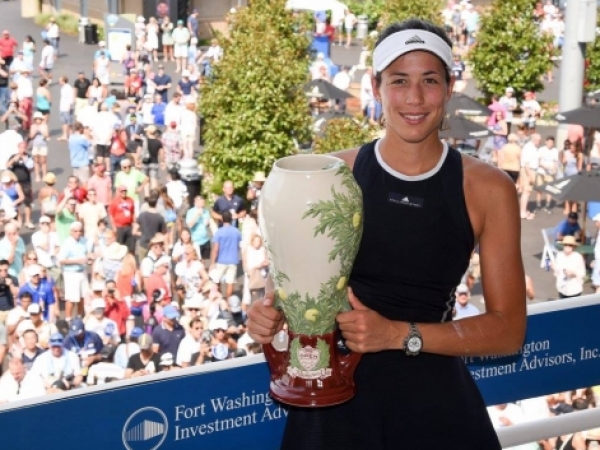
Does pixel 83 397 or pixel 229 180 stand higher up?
pixel 83 397

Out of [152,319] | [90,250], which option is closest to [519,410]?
[152,319]

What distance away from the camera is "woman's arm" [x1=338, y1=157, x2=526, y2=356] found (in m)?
2.37

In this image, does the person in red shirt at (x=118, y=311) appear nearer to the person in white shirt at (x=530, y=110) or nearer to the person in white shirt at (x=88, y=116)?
the person in white shirt at (x=88, y=116)

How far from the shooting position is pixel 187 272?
13.0m

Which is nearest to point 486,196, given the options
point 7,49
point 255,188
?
point 255,188

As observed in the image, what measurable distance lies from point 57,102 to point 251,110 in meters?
11.2

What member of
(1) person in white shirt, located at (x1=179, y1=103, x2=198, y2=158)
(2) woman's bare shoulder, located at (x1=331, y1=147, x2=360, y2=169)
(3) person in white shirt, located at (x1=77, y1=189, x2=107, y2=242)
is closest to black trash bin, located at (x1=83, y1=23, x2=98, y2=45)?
(1) person in white shirt, located at (x1=179, y1=103, x2=198, y2=158)

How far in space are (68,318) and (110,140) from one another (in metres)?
6.12

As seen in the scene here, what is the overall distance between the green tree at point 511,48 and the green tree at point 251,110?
24.7 feet

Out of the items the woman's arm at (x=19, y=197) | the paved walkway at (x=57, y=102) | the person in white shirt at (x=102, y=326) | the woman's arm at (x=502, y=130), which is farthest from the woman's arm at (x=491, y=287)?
the woman's arm at (x=502, y=130)

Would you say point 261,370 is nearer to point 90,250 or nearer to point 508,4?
point 90,250

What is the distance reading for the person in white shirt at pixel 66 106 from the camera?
22406 millimetres

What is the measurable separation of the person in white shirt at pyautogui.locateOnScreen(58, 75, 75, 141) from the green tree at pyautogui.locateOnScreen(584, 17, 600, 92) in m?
10.7

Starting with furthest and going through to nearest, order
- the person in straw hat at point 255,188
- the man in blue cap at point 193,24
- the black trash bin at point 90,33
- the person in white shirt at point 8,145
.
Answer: the black trash bin at point 90,33
the man in blue cap at point 193,24
the person in white shirt at point 8,145
the person in straw hat at point 255,188
